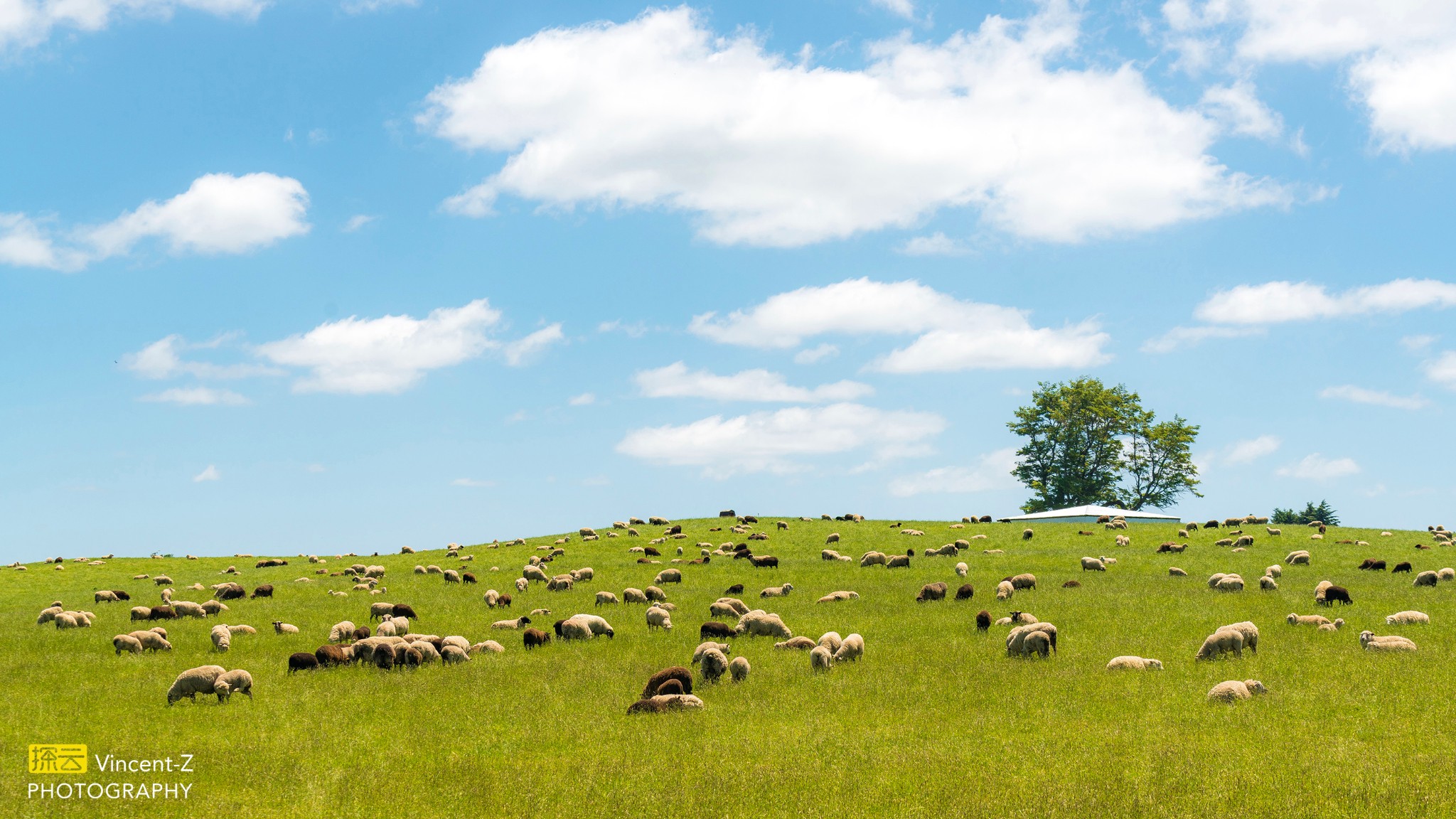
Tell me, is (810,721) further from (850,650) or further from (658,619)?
(658,619)

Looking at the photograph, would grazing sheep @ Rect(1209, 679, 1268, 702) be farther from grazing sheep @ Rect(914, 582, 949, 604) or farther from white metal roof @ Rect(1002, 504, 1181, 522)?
white metal roof @ Rect(1002, 504, 1181, 522)

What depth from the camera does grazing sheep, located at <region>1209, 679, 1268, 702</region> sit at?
776 inches

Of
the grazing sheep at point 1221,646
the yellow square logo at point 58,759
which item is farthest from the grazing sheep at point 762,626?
the yellow square logo at point 58,759

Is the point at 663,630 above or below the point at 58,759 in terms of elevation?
above

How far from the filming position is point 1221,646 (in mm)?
23750

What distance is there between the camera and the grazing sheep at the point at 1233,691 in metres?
19.7

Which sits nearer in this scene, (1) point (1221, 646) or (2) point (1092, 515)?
(1) point (1221, 646)

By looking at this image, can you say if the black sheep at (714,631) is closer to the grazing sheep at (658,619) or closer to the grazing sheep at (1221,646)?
the grazing sheep at (658,619)

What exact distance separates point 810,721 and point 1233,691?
28.7ft

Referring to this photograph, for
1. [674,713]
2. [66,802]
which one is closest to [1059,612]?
[674,713]

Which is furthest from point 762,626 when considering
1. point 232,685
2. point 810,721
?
point 232,685

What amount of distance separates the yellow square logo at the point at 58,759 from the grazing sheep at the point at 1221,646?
24.3 m

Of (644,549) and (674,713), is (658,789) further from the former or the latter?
(644,549)

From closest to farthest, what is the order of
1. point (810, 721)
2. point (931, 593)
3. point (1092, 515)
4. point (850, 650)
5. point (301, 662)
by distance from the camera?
point (810, 721)
point (850, 650)
point (301, 662)
point (931, 593)
point (1092, 515)
